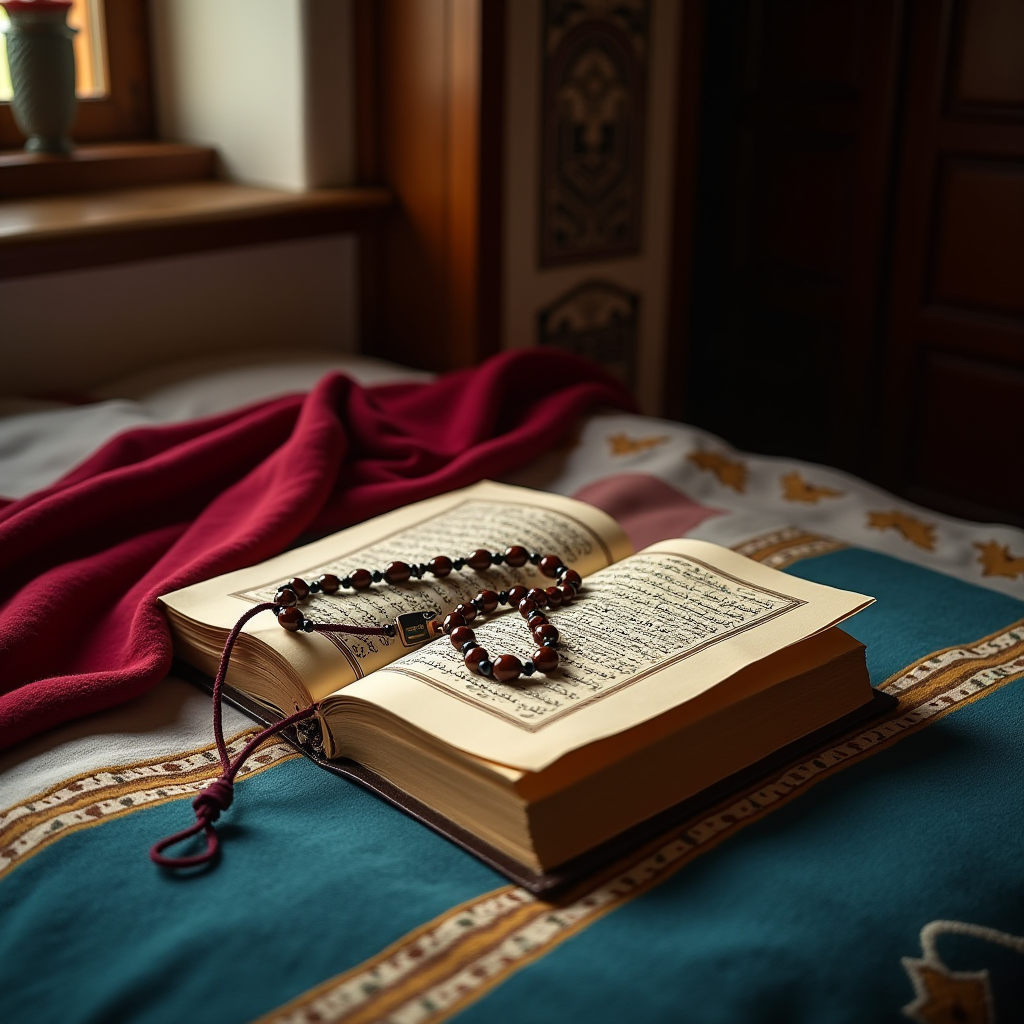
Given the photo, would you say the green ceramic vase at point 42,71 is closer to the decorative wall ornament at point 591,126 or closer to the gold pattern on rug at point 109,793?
the decorative wall ornament at point 591,126

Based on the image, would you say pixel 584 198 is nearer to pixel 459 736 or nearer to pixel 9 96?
pixel 9 96

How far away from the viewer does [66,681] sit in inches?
33.3

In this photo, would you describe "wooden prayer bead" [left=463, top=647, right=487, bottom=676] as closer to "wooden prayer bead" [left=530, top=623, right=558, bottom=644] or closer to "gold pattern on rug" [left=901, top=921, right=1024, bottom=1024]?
"wooden prayer bead" [left=530, top=623, right=558, bottom=644]

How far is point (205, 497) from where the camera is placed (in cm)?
122

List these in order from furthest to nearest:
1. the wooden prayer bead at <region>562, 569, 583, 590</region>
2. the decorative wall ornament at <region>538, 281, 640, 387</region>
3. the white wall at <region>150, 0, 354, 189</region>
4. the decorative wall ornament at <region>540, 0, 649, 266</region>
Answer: the decorative wall ornament at <region>538, 281, 640, 387</region>, the decorative wall ornament at <region>540, 0, 649, 266</region>, the white wall at <region>150, 0, 354, 189</region>, the wooden prayer bead at <region>562, 569, 583, 590</region>

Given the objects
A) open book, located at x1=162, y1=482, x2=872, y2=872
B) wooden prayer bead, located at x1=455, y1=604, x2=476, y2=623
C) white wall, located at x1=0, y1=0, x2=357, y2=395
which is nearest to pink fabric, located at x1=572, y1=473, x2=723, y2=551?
open book, located at x1=162, y1=482, x2=872, y2=872

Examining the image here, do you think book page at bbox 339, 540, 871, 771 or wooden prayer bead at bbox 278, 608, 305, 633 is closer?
book page at bbox 339, 540, 871, 771

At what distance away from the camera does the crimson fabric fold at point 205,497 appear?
0.91 metres

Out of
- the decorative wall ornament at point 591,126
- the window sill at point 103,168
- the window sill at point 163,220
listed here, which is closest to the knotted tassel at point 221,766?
the window sill at point 163,220

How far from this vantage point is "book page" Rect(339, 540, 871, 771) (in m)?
0.68

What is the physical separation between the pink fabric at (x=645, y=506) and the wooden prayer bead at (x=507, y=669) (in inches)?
17.2

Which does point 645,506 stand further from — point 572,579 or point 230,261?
point 230,261

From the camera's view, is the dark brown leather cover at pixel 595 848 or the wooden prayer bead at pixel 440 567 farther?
the wooden prayer bead at pixel 440 567

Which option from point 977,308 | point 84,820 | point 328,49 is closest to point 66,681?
point 84,820
